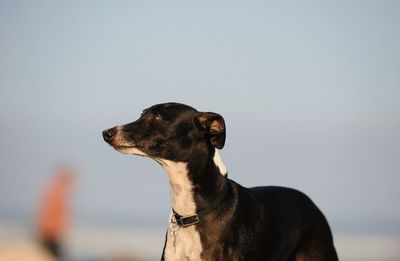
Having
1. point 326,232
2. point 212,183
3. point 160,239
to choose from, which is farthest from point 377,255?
point 212,183

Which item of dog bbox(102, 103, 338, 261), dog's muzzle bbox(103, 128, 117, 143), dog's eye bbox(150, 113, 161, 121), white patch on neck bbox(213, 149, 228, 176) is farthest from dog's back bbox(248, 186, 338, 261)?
dog's muzzle bbox(103, 128, 117, 143)

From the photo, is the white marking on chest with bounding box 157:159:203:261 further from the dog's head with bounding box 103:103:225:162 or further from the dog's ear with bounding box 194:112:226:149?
the dog's ear with bounding box 194:112:226:149

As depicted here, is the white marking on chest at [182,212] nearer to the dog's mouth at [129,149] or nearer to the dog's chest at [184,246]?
the dog's chest at [184,246]

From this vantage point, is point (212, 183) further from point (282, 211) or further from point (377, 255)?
point (377, 255)

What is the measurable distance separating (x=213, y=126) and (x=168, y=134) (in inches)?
15.1

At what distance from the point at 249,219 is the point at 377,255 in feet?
57.6

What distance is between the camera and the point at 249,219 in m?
6.07

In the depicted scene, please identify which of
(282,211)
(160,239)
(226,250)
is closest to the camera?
(226,250)

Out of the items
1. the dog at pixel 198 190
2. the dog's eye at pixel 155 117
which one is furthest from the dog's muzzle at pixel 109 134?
the dog's eye at pixel 155 117

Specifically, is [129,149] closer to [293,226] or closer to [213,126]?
[213,126]

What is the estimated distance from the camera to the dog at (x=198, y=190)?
582 centimetres

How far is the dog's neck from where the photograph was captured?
19.3 feet

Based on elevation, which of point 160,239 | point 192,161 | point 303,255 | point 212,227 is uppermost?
point 192,161

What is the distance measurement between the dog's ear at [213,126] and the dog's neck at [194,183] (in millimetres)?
154
